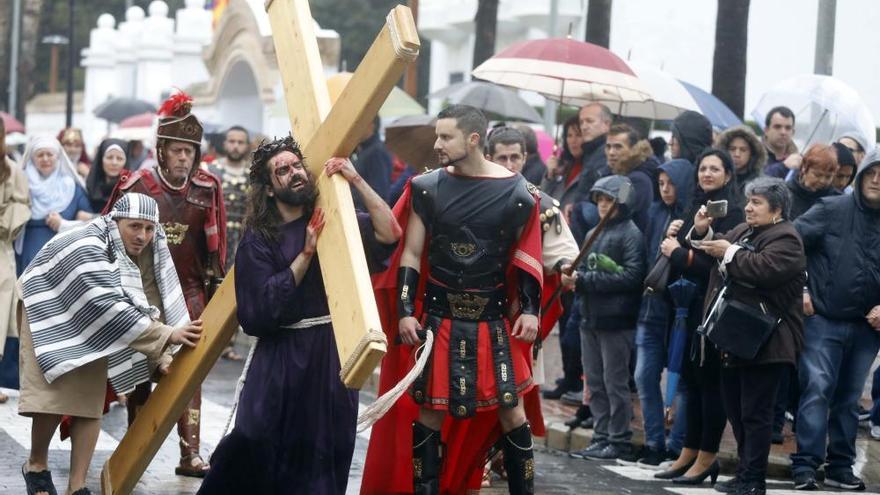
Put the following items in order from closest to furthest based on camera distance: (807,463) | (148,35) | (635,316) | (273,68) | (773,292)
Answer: (773,292) → (807,463) → (635,316) → (273,68) → (148,35)

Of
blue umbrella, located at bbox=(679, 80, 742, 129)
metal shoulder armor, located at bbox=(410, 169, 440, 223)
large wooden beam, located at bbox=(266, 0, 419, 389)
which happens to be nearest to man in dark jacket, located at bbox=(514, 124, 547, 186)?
blue umbrella, located at bbox=(679, 80, 742, 129)

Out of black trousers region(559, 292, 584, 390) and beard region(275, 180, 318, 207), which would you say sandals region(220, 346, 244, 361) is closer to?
black trousers region(559, 292, 584, 390)

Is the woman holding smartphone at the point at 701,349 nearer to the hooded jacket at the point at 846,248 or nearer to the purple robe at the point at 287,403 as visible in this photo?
the hooded jacket at the point at 846,248

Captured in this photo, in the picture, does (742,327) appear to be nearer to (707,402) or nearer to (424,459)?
(707,402)

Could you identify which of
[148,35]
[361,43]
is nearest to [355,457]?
[148,35]

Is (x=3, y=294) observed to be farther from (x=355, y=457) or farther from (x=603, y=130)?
(x=603, y=130)

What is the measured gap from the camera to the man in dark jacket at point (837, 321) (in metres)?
9.89

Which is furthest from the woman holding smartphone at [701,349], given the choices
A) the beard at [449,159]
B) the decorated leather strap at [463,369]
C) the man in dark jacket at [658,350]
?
the beard at [449,159]

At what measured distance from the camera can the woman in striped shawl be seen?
A: 7.95 meters

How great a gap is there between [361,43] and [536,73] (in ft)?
141

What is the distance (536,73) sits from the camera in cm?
1220

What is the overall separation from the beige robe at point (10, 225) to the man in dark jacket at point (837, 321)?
18.3 ft

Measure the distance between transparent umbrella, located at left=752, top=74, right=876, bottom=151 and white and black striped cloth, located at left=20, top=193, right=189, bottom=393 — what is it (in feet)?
19.8

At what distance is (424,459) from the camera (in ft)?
26.3
